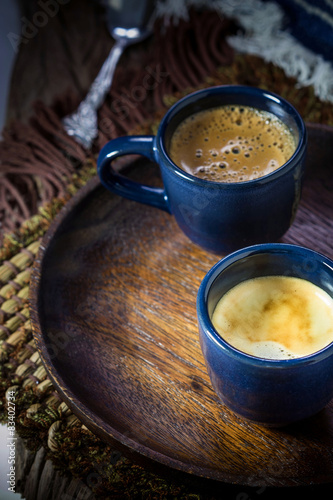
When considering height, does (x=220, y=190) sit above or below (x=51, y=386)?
above

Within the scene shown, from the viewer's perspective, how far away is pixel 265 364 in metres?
0.67

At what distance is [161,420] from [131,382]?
66 millimetres

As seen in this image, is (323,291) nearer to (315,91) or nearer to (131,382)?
(131,382)

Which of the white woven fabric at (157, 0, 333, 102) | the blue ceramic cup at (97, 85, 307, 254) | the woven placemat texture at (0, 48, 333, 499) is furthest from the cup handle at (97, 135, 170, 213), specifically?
the white woven fabric at (157, 0, 333, 102)

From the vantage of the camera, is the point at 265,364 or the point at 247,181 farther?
the point at 247,181

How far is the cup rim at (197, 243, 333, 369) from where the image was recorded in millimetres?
671

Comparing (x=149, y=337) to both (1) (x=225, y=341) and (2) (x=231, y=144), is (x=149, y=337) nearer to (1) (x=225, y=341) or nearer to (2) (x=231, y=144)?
(1) (x=225, y=341)

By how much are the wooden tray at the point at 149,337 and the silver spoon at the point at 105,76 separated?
205 millimetres

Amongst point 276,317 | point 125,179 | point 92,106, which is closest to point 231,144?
point 125,179

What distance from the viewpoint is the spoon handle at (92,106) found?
1.23m

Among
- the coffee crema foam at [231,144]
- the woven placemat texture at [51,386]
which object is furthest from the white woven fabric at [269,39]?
the coffee crema foam at [231,144]

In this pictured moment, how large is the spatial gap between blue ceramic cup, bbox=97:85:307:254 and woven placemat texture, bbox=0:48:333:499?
206 mm

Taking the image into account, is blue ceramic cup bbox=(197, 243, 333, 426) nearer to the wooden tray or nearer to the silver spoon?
the wooden tray

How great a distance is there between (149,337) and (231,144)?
31cm
